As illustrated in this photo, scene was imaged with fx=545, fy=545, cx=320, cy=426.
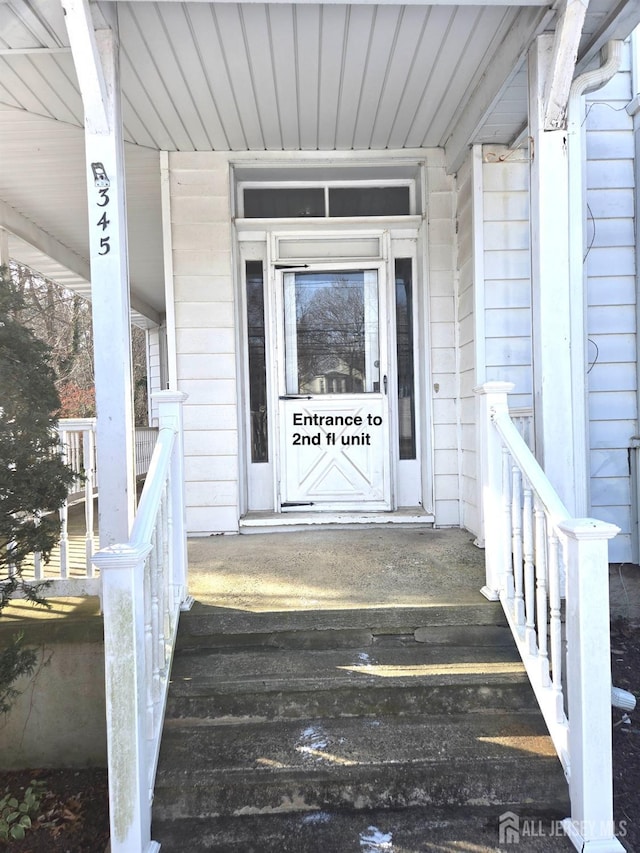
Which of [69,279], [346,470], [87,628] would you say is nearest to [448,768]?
[87,628]

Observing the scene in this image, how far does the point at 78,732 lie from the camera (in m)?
2.42

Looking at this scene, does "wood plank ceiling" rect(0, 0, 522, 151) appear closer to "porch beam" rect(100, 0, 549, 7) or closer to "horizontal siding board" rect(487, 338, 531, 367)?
"porch beam" rect(100, 0, 549, 7)

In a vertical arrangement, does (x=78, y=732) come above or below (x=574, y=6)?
below

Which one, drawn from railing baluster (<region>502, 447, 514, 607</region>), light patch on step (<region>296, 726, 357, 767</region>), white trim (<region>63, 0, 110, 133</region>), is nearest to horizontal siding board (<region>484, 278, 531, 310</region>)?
railing baluster (<region>502, 447, 514, 607</region>)

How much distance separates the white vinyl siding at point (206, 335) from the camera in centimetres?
373

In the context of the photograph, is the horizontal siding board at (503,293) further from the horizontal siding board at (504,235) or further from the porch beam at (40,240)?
the porch beam at (40,240)

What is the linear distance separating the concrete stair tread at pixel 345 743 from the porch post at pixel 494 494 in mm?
569

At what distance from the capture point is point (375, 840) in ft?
5.48

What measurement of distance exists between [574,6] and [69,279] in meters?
6.29

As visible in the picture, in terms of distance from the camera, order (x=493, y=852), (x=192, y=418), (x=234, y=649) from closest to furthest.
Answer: (x=493, y=852), (x=234, y=649), (x=192, y=418)

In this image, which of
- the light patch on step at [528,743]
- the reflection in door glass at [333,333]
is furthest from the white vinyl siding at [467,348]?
the light patch on step at [528,743]

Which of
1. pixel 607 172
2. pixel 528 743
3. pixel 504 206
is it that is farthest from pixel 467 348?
pixel 528 743

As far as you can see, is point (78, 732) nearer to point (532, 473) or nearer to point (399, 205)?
point (532, 473)

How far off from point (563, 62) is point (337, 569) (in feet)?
8.31
